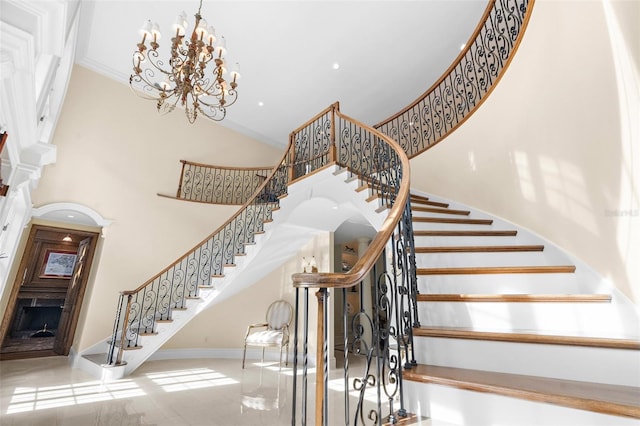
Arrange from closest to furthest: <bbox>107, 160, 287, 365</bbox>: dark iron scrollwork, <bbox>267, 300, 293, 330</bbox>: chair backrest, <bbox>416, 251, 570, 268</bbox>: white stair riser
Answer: <bbox>416, 251, 570, 268</bbox>: white stair riser
<bbox>107, 160, 287, 365</bbox>: dark iron scrollwork
<bbox>267, 300, 293, 330</bbox>: chair backrest

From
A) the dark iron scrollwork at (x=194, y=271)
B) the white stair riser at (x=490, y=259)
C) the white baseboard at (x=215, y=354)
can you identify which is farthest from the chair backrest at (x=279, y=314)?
the white stair riser at (x=490, y=259)

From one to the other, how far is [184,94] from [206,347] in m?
4.52

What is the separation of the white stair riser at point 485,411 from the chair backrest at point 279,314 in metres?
4.45

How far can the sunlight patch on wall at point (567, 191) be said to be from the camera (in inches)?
80.2

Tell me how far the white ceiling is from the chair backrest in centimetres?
451

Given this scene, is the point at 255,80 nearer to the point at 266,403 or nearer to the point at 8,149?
the point at 8,149

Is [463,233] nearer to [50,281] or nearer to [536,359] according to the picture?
[536,359]

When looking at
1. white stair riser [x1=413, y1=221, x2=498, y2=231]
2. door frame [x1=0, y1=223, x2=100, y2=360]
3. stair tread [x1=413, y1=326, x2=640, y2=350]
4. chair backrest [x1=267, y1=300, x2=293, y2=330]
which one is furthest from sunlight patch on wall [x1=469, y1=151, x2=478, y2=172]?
door frame [x1=0, y1=223, x2=100, y2=360]

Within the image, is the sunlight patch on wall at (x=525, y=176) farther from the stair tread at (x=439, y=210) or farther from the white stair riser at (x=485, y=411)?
the white stair riser at (x=485, y=411)

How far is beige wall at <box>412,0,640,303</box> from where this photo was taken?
1.66 m

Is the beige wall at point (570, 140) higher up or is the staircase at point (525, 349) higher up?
the beige wall at point (570, 140)

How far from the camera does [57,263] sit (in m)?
6.23

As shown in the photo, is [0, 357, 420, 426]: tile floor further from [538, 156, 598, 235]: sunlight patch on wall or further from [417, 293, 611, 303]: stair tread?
[538, 156, 598, 235]: sunlight patch on wall

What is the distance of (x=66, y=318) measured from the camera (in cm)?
529
